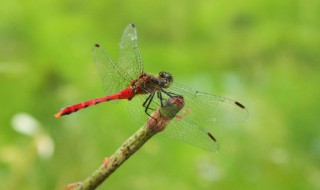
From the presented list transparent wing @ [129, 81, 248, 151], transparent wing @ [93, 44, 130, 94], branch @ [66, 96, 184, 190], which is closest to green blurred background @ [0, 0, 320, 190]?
transparent wing @ [93, 44, 130, 94]

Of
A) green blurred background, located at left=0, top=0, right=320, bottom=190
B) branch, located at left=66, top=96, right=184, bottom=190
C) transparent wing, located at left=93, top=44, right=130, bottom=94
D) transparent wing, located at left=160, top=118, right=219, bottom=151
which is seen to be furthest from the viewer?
green blurred background, located at left=0, top=0, right=320, bottom=190

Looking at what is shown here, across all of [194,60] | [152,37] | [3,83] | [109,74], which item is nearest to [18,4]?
[3,83]

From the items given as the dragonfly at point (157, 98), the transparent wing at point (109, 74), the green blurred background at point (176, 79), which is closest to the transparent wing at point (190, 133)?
the dragonfly at point (157, 98)

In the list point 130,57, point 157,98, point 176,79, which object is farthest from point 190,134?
point 176,79

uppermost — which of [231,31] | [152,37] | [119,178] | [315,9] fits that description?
[315,9]

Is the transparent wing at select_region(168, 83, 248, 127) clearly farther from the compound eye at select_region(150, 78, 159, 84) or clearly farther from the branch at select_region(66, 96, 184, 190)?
the branch at select_region(66, 96, 184, 190)

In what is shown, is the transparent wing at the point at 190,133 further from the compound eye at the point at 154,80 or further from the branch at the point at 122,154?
the branch at the point at 122,154

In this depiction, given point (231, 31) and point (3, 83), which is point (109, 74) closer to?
point (3, 83)

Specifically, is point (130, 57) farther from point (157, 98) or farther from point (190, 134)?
point (190, 134)
